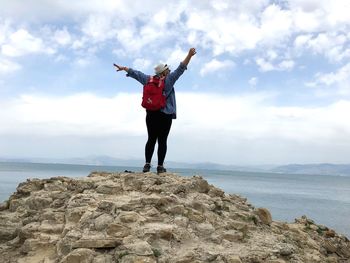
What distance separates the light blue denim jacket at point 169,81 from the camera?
11.8 m

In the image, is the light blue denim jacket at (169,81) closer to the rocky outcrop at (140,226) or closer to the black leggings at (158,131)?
the black leggings at (158,131)

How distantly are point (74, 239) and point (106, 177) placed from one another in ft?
12.6

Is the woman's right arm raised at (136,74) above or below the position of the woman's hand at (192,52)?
below

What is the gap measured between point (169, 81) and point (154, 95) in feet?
1.78

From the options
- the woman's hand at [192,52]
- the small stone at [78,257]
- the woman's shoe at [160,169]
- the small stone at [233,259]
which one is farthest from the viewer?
the woman's shoe at [160,169]

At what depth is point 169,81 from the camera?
11.8 meters

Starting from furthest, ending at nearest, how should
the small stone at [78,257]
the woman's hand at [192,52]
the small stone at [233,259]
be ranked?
the woman's hand at [192,52]
the small stone at [233,259]
the small stone at [78,257]

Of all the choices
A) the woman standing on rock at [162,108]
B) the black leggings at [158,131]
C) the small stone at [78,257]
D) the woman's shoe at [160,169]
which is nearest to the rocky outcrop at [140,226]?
the small stone at [78,257]

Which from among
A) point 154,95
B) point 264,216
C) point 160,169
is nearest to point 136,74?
point 154,95

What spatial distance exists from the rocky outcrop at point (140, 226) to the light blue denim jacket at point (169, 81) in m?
1.86

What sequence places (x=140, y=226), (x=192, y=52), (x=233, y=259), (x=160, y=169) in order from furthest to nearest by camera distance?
1. (x=160, y=169)
2. (x=192, y=52)
3. (x=140, y=226)
4. (x=233, y=259)

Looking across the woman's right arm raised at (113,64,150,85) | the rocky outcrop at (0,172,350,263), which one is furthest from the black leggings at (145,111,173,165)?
the woman's right arm raised at (113,64,150,85)

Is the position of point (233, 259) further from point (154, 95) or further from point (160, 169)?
point (154, 95)

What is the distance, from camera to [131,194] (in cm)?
1116
